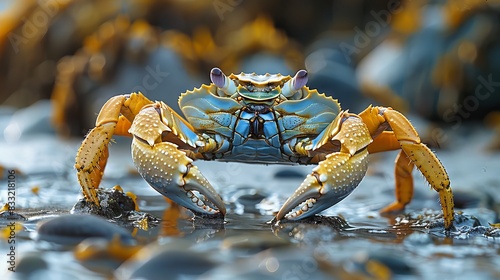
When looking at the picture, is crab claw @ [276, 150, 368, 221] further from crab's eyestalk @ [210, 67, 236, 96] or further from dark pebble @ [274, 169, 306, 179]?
dark pebble @ [274, 169, 306, 179]

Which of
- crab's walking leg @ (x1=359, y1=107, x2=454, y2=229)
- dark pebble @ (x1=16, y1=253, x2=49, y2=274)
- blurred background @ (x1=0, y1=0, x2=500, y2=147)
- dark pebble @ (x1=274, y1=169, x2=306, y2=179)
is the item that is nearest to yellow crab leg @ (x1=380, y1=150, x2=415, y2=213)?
crab's walking leg @ (x1=359, y1=107, x2=454, y2=229)

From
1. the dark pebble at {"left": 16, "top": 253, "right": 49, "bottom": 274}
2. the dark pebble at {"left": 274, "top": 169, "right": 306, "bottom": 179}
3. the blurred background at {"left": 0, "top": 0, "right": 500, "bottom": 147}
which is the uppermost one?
the blurred background at {"left": 0, "top": 0, "right": 500, "bottom": 147}

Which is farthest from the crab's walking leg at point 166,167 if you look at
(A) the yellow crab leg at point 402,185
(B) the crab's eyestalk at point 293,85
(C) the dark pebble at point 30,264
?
(A) the yellow crab leg at point 402,185

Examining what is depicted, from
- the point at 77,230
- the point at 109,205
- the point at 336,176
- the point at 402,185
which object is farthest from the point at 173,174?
the point at 402,185

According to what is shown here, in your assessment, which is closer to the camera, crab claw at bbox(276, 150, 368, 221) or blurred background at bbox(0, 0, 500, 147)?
crab claw at bbox(276, 150, 368, 221)

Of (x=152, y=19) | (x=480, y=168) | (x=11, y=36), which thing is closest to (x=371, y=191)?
(x=480, y=168)

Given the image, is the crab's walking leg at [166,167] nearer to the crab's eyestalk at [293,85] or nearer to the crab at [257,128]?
the crab at [257,128]
